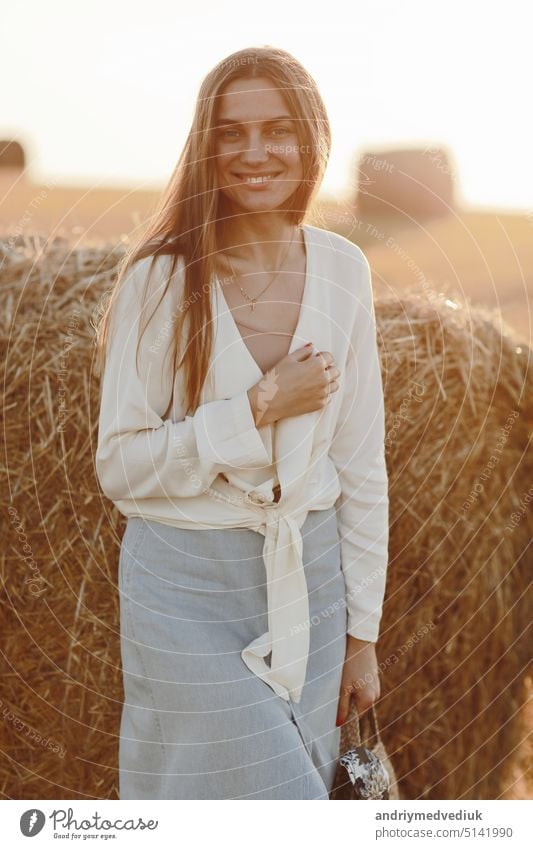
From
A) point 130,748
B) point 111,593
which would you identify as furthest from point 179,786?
point 111,593

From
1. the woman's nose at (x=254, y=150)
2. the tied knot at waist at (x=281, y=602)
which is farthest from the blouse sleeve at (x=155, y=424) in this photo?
the woman's nose at (x=254, y=150)

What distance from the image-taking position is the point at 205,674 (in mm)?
1591

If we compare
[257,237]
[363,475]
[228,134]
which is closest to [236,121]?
[228,134]

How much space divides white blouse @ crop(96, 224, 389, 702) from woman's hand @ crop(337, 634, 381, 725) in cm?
4

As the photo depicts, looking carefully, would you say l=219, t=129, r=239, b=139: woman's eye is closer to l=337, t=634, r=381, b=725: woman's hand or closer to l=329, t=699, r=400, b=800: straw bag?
l=337, t=634, r=381, b=725: woman's hand

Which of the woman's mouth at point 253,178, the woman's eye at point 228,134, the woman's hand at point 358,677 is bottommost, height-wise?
the woman's hand at point 358,677

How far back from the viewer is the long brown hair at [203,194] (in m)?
1.58

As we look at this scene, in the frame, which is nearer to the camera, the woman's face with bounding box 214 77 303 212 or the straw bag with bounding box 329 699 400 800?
the woman's face with bounding box 214 77 303 212

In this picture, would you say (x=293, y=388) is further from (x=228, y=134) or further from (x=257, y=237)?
(x=228, y=134)

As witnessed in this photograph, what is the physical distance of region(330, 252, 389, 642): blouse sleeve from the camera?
1779 mm

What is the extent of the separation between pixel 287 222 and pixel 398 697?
1.37m

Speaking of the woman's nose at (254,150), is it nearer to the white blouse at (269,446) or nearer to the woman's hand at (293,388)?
the white blouse at (269,446)

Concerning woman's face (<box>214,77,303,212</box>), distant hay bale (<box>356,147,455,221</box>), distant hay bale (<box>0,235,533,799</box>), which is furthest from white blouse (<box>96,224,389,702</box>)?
distant hay bale (<box>356,147,455,221</box>)
